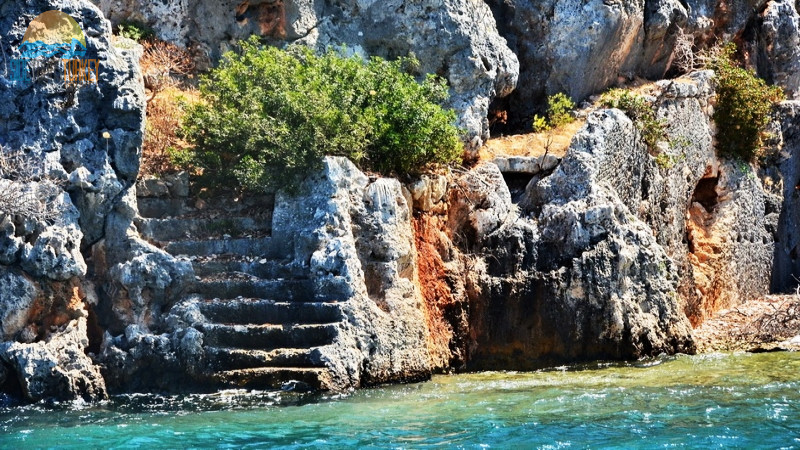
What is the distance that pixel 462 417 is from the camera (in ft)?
38.4

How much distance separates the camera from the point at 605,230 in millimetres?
15961

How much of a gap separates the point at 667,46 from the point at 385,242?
10.6m

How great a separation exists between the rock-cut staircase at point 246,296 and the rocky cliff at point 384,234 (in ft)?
0.09

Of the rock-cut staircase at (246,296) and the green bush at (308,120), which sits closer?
the rock-cut staircase at (246,296)

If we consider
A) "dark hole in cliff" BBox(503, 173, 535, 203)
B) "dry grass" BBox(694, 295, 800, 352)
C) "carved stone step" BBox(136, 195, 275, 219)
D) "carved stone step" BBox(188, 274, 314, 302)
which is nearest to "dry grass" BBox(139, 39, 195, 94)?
"carved stone step" BBox(136, 195, 275, 219)

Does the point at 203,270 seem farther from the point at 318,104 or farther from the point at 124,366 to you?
the point at 318,104

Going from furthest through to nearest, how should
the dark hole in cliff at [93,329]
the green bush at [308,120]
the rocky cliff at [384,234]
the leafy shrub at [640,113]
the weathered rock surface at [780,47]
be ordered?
the weathered rock surface at [780,47] < the leafy shrub at [640,113] < the green bush at [308,120] < the dark hole in cliff at [93,329] < the rocky cliff at [384,234]

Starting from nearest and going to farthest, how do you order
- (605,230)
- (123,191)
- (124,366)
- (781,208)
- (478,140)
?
(124,366), (123,191), (605,230), (478,140), (781,208)

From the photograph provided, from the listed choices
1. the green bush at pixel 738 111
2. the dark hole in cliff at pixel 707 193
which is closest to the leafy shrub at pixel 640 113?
the dark hole in cliff at pixel 707 193

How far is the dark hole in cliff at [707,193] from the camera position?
68.5ft

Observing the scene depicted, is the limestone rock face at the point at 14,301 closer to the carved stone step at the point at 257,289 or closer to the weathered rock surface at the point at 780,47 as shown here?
the carved stone step at the point at 257,289

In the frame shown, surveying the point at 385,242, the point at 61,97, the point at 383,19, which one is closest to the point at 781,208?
the point at 383,19

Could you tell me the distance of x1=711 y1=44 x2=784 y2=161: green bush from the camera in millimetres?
21000

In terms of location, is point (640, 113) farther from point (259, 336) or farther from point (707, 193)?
point (259, 336)
